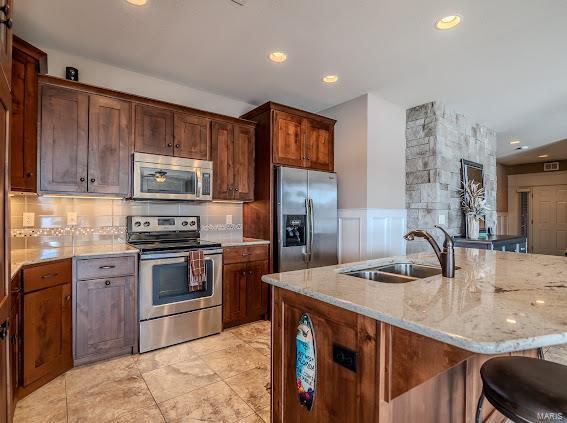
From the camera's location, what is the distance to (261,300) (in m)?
3.35

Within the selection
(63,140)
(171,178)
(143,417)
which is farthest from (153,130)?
(143,417)

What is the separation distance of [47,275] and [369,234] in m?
3.09

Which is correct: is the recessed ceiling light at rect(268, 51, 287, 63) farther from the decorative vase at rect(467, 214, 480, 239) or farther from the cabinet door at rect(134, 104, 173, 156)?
the decorative vase at rect(467, 214, 480, 239)

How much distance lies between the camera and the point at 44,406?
1868 mm

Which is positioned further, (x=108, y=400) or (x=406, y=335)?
(x=108, y=400)

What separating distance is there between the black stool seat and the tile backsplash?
301 cm

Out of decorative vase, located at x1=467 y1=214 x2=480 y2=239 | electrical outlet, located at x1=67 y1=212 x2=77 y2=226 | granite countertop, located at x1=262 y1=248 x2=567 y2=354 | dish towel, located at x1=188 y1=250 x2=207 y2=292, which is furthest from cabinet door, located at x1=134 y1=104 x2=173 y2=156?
decorative vase, located at x1=467 y1=214 x2=480 y2=239

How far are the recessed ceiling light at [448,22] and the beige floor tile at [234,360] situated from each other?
2953 millimetres

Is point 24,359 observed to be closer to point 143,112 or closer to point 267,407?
point 267,407

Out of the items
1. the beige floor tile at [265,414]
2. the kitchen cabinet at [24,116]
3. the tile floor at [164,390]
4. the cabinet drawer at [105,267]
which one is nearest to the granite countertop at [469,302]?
the beige floor tile at [265,414]

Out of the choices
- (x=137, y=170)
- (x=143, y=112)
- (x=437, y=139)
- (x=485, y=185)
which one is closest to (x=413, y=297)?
(x=137, y=170)

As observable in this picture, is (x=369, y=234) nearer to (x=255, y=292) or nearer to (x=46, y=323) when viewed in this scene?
(x=255, y=292)

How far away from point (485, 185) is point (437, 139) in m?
1.73

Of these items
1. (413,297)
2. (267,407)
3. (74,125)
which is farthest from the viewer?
(74,125)
